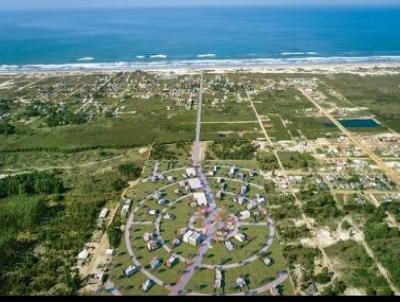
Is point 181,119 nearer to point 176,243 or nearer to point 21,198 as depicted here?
point 21,198

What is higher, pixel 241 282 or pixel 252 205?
pixel 252 205

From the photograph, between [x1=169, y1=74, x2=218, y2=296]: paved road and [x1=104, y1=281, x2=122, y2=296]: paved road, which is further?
[x1=169, y1=74, x2=218, y2=296]: paved road

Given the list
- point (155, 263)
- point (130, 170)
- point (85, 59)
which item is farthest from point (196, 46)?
point (155, 263)

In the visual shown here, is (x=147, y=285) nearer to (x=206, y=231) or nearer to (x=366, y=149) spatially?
(x=206, y=231)

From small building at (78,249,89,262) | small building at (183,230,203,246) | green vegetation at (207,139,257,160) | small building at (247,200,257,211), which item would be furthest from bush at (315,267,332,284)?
green vegetation at (207,139,257,160)

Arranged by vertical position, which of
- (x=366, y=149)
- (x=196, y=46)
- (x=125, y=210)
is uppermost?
(x=196, y=46)

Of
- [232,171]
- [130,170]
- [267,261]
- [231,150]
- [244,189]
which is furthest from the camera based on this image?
[231,150]

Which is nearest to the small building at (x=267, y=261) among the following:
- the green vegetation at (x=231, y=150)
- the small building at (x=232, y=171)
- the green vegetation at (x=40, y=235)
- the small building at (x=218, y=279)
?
the small building at (x=218, y=279)

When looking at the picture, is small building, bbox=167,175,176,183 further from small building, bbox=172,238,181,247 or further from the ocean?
the ocean
